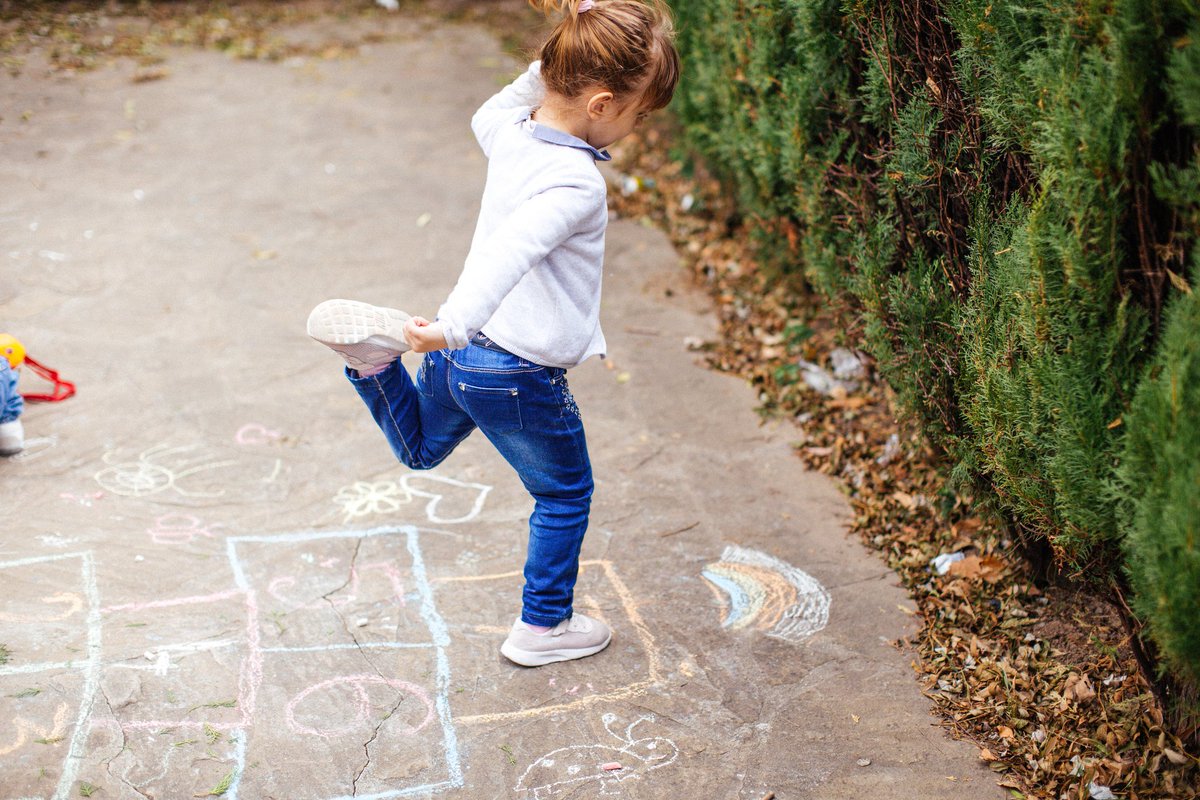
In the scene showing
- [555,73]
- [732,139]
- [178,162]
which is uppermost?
[555,73]

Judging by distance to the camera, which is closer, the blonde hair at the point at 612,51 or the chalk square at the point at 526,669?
the blonde hair at the point at 612,51

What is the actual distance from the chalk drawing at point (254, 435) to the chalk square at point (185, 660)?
88 cm

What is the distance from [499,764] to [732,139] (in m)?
3.17

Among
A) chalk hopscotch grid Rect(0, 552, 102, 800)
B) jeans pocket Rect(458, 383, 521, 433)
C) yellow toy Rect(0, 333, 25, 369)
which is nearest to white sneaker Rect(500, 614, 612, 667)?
jeans pocket Rect(458, 383, 521, 433)

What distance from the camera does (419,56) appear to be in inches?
326

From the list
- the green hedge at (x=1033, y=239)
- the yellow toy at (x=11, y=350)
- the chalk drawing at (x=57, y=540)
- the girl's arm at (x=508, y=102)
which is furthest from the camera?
the yellow toy at (x=11, y=350)

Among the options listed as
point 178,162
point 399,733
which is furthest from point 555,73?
point 178,162

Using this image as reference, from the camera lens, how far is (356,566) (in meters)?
3.24

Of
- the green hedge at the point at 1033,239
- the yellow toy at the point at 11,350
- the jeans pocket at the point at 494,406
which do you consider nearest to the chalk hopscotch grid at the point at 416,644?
the jeans pocket at the point at 494,406

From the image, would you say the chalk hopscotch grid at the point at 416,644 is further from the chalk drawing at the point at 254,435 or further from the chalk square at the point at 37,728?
the chalk drawing at the point at 254,435

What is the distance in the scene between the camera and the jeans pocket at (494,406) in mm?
2543

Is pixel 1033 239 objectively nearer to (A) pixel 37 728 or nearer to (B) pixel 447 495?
(B) pixel 447 495

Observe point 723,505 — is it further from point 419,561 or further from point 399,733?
point 399,733

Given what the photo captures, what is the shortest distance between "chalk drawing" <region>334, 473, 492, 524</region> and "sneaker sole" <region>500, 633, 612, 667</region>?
0.72m
